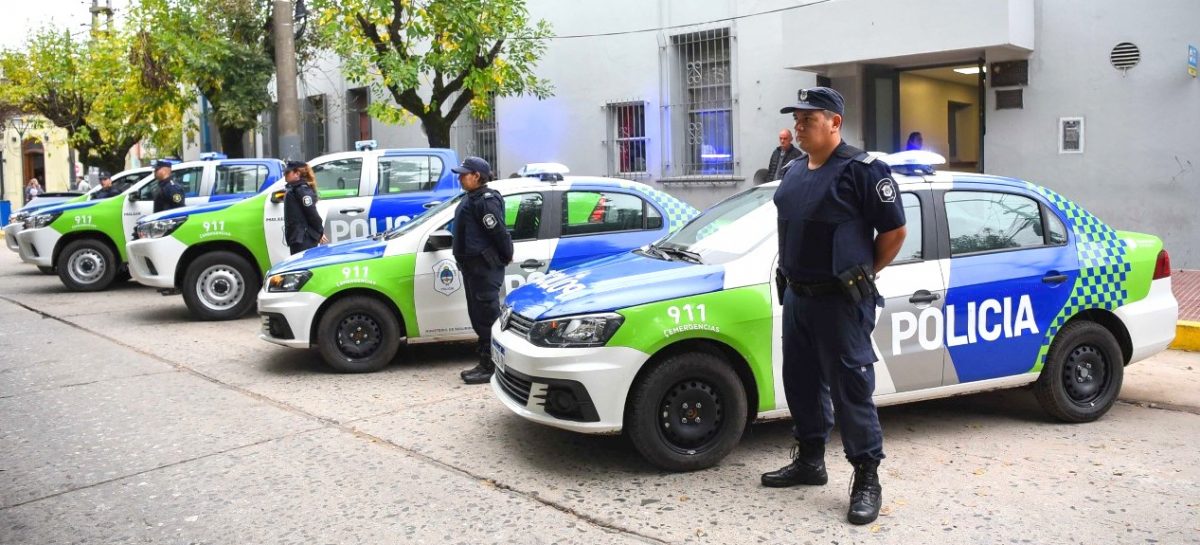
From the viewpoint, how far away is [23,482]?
5.28 metres

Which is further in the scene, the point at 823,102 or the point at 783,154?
the point at 783,154

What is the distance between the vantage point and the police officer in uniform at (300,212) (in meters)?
9.87

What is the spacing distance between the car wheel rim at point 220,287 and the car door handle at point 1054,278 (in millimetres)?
7974

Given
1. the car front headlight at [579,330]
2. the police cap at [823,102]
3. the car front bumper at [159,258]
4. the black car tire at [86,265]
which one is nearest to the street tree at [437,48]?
the black car tire at [86,265]

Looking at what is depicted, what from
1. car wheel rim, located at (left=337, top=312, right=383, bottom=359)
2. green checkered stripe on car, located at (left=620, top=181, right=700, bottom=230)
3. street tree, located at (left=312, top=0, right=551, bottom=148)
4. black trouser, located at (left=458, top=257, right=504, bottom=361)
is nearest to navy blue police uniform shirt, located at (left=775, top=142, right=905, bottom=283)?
black trouser, located at (left=458, top=257, right=504, bottom=361)

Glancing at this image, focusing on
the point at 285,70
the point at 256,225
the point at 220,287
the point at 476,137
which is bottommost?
the point at 220,287

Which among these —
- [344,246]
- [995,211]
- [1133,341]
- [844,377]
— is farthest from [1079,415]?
[344,246]

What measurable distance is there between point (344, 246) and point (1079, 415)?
539 centimetres

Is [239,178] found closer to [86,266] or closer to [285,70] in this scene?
Result: [285,70]

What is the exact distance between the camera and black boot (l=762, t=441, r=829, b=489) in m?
4.83

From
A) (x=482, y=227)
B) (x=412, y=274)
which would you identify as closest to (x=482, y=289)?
(x=482, y=227)

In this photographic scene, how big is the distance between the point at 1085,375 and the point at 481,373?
153 inches

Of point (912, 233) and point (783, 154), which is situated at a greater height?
→ point (783, 154)

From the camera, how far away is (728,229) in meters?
5.73
